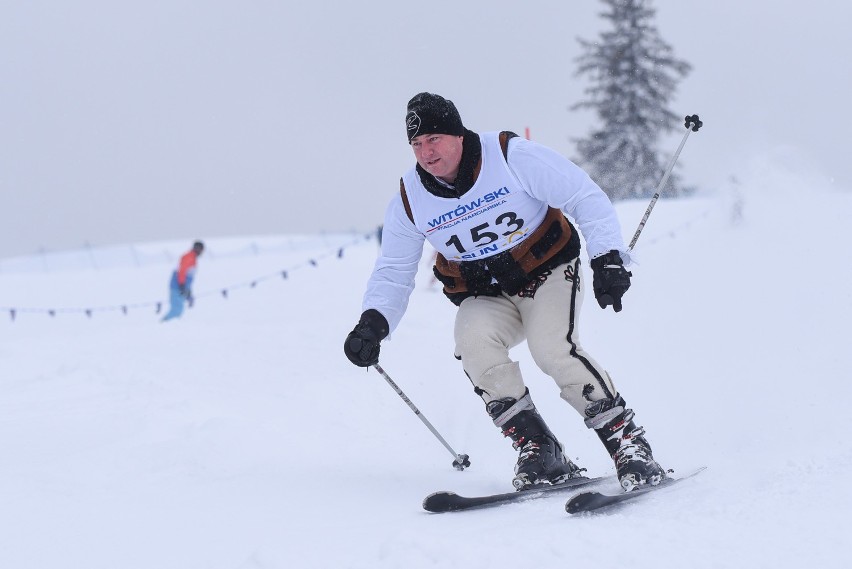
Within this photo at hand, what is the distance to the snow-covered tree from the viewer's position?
29047 mm

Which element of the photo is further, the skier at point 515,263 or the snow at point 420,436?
the skier at point 515,263

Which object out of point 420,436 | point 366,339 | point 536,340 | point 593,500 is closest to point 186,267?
point 420,436

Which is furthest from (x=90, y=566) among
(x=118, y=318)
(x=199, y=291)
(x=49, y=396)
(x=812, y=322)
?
(x=199, y=291)

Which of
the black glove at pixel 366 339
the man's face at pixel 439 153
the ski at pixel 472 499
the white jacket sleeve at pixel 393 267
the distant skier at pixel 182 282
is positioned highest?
the distant skier at pixel 182 282

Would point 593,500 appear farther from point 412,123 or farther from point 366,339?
point 412,123

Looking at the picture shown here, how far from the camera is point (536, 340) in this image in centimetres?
351

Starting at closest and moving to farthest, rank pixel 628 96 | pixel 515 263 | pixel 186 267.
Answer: pixel 515 263 → pixel 186 267 → pixel 628 96

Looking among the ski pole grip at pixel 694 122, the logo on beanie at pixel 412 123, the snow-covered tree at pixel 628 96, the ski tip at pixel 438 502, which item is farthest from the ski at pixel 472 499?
the snow-covered tree at pixel 628 96

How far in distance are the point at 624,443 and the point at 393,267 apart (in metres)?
1.40

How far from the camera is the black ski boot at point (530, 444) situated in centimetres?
343

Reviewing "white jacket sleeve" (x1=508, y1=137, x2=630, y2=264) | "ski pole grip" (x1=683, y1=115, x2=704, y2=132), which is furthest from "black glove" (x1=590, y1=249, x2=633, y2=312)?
"ski pole grip" (x1=683, y1=115, x2=704, y2=132)

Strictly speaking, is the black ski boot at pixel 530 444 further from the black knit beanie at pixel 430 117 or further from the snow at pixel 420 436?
the black knit beanie at pixel 430 117

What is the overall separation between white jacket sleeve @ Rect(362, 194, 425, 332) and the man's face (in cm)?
38

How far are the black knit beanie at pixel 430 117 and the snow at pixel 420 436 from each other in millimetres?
1642
